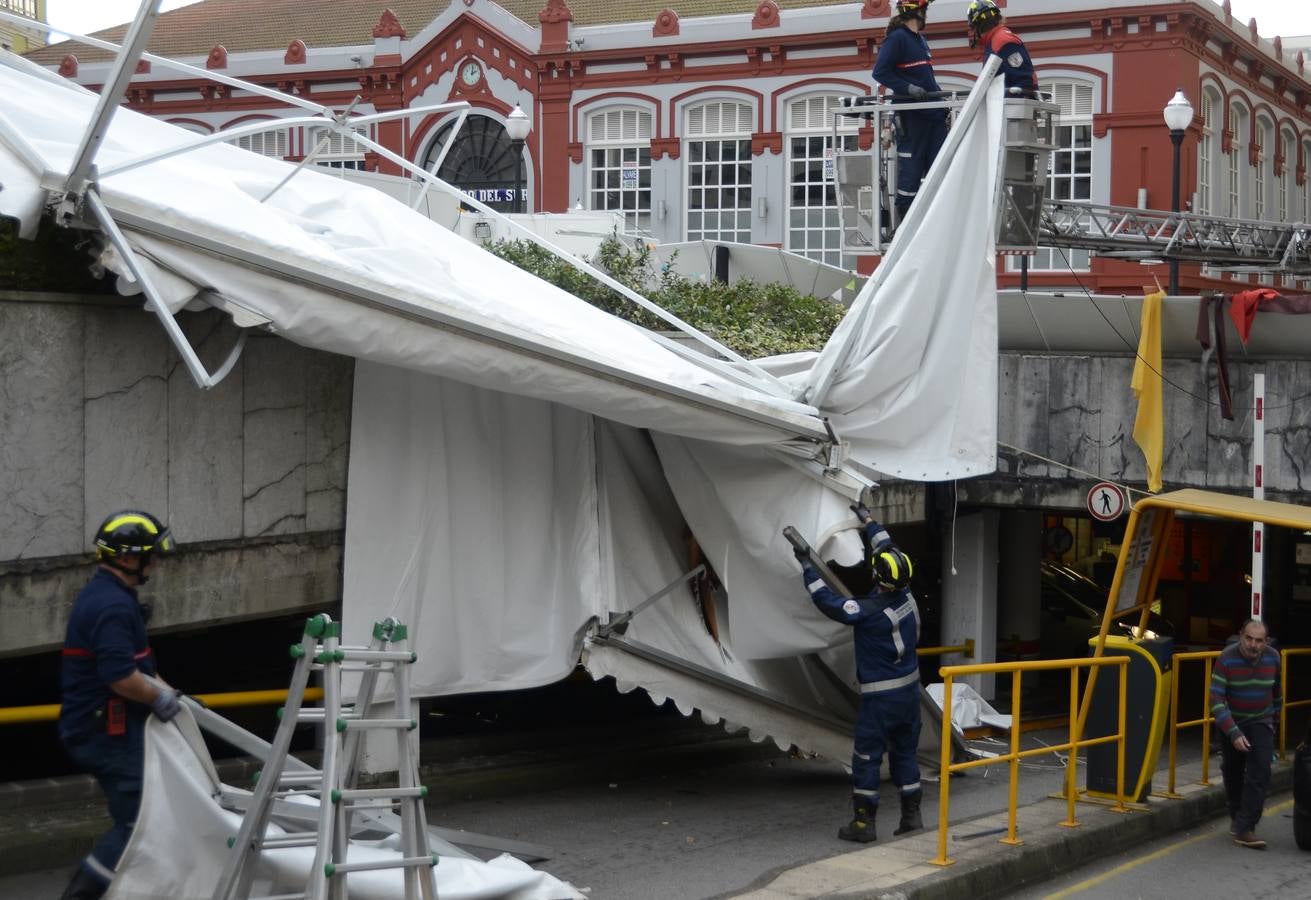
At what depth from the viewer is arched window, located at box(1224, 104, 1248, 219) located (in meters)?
29.7

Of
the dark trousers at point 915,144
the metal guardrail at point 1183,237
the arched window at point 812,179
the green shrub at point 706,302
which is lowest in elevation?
the green shrub at point 706,302

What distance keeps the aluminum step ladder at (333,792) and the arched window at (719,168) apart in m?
24.9

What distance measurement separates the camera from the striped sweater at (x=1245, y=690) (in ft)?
36.1

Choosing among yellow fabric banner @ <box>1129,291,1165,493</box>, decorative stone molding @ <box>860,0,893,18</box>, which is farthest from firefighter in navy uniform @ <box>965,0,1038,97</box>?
decorative stone molding @ <box>860,0,893,18</box>

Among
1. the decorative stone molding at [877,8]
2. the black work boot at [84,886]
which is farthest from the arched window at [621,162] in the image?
the black work boot at [84,886]

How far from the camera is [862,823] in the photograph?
31.1ft

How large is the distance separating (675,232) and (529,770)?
21.2 metres

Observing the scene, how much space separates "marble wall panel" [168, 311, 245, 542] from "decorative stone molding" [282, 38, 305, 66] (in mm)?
26302

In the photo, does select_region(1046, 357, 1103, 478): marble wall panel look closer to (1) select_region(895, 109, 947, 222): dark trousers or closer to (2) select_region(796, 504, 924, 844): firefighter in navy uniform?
(1) select_region(895, 109, 947, 222): dark trousers

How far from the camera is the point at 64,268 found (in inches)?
314

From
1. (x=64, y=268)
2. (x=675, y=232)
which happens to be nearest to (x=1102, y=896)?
(x=64, y=268)

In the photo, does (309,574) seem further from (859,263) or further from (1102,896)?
(859,263)

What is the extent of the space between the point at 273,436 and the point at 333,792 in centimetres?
347

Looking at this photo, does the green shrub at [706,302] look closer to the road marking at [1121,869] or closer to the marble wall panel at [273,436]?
Result: the marble wall panel at [273,436]
